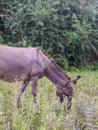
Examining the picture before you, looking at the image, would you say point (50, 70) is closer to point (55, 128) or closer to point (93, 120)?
point (93, 120)

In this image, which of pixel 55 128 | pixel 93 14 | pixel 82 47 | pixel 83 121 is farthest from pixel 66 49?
pixel 55 128

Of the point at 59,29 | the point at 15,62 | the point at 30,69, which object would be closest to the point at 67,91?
the point at 30,69

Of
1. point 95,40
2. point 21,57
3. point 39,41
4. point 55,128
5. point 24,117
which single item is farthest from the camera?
point 95,40

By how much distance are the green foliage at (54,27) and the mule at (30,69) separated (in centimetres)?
459

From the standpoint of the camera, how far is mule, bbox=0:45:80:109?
6.25 metres

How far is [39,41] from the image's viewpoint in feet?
38.5

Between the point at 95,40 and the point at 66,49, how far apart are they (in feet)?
3.74

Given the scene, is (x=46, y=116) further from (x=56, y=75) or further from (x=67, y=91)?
(x=56, y=75)

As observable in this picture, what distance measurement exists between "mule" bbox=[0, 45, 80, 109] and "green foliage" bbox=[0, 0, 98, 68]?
15.1 feet

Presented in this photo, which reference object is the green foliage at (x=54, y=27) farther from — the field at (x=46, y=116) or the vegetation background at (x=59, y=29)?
the field at (x=46, y=116)

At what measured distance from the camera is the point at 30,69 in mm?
6430

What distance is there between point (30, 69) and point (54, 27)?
18.9 feet

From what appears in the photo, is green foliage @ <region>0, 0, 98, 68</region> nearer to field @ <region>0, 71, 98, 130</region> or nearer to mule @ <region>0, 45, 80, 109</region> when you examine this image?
mule @ <region>0, 45, 80, 109</region>

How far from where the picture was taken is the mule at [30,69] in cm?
625
